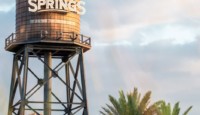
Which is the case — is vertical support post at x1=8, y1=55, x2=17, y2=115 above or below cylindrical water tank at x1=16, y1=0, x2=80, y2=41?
below

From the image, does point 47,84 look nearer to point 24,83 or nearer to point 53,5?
point 24,83

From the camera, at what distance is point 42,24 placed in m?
56.9

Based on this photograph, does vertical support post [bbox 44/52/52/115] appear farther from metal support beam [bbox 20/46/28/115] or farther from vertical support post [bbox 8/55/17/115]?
vertical support post [bbox 8/55/17/115]

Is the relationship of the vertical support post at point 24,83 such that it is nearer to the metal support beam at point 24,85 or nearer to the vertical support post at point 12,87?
the metal support beam at point 24,85

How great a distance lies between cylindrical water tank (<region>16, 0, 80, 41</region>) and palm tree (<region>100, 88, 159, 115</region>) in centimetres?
808

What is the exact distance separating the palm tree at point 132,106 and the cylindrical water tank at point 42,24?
318 inches

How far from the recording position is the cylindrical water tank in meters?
56.7

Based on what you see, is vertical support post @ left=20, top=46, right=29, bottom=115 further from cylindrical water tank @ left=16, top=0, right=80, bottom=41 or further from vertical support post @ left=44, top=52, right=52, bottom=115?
vertical support post @ left=44, top=52, right=52, bottom=115

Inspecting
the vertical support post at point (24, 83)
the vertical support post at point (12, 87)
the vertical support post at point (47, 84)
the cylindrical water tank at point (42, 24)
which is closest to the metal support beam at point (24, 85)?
the vertical support post at point (24, 83)

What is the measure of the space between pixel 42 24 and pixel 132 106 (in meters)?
11.8

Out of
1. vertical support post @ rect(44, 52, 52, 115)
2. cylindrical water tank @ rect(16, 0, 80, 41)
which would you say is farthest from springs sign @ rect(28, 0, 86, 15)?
vertical support post @ rect(44, 52, 52, 115)

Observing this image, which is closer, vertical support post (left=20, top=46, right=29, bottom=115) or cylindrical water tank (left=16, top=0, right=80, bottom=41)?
vertical support post (left=20, top=46, right=29, bottom=115)

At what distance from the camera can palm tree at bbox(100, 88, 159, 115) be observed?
56.5 meters

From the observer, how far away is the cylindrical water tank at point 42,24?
56.7 m
